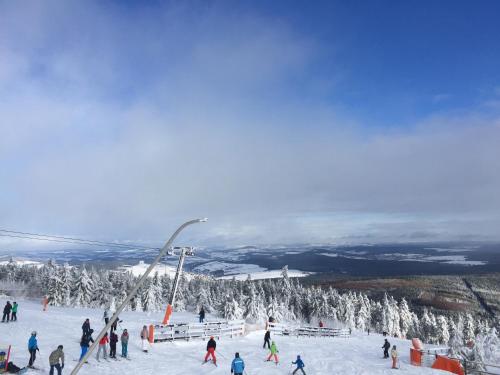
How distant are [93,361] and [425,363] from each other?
69.1 ft

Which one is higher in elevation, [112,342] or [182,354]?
[112,342]

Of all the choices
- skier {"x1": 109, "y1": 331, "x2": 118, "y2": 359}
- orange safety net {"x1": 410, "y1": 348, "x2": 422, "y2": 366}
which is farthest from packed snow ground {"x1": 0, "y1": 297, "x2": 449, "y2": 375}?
orange safety net {"x1": 410, "y1": 348, "x2": 422, "y2": 366}

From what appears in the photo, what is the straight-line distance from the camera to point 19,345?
20.6 meters

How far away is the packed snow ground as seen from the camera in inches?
754

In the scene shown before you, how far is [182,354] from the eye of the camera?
75.8 ft

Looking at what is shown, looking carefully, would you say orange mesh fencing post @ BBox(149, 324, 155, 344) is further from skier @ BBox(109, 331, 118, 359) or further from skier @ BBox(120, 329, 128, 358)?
skier @ BBox(109, 331, 118, 359)

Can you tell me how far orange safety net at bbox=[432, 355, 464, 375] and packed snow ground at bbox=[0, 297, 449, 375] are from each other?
1.02 m

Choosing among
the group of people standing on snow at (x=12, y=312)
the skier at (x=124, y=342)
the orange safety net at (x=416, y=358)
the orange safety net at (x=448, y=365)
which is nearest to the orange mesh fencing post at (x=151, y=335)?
the skier at (x=124, y=342)

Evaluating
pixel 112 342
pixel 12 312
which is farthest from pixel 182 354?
pixel 12 312

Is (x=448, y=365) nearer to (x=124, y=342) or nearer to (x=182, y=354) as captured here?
(x=182, y=354)

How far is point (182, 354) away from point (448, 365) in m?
16.8

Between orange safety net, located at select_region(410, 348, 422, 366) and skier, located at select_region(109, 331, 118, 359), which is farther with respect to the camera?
orange safety net, located at select_region(410, 348, 422, 366)

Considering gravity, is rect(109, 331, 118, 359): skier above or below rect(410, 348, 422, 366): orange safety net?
above

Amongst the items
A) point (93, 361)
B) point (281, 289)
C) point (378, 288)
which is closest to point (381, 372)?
point (93, 361)
